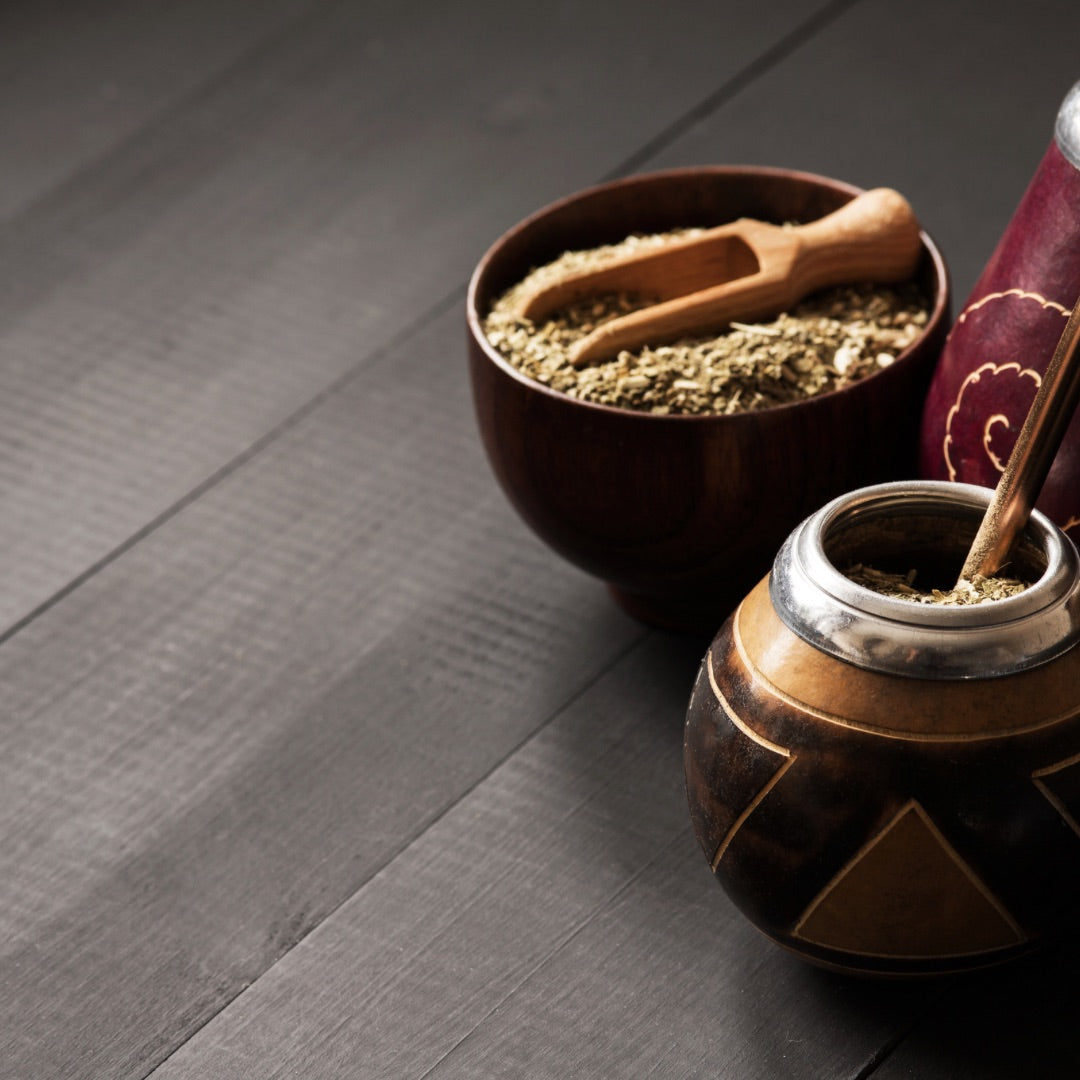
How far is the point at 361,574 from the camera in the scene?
3.37 feet

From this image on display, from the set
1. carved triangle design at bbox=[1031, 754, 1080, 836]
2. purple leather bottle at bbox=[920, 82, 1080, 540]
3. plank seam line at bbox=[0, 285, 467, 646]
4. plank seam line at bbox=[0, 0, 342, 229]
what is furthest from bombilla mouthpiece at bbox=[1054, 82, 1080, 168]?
plank seam line at bbox=[0, 0, 342, 229]

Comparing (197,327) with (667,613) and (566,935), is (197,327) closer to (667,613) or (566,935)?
(667,613)

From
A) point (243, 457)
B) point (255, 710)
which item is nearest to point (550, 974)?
point (255, 710)

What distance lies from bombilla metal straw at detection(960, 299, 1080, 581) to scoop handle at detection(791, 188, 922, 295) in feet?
0.76

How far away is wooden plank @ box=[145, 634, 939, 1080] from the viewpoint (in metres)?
0.74

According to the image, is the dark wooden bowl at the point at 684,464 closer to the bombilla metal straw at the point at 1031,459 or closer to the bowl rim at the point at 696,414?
A: the bowl rim at the point at 696,414

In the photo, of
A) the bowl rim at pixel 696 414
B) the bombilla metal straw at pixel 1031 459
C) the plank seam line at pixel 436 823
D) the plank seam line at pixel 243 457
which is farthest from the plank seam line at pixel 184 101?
the bombilla metal straw at pixel 1031 459

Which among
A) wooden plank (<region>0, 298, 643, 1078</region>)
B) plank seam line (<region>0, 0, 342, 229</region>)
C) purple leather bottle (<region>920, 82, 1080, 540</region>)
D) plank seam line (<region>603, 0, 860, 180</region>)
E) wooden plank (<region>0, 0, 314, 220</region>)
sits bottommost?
wooden plank (<region>0, 298, 643, 1078</region>)

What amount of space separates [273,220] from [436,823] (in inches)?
27.1

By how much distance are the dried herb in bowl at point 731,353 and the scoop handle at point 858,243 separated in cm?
2

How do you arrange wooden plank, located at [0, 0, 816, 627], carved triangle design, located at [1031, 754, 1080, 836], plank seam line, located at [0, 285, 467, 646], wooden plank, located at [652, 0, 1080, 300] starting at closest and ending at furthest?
1. carved triangle design, located at [1031, 754, 1080, 836]
2. plank seam line, located at [0, 285, 467, 646]
3. wooden plank, located at [0, 0, 816, 627]
4. wooden plank, located at [652, 0, 1080, 300]

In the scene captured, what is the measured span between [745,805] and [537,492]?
0.81 ft

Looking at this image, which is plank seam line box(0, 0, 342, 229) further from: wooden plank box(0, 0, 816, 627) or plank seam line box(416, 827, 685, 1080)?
plank seam line box(416, 827, 685, 1080)

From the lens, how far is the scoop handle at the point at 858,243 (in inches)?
34.5
